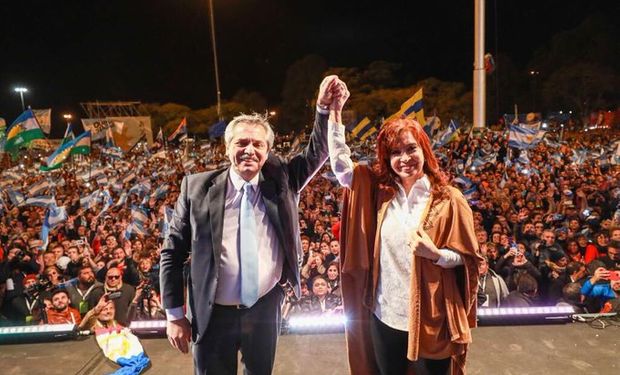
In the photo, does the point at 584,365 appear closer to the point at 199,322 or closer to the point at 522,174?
the point at 199,322

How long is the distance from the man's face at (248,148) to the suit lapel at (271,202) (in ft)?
0.36

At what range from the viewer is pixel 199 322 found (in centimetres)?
204

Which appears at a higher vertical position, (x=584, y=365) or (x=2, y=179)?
(x=2, y=179)

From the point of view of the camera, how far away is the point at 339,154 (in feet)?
7.04

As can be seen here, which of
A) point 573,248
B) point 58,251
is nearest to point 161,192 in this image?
point 58,251

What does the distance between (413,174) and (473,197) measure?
8.54m

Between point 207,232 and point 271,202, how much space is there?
1.10 ft

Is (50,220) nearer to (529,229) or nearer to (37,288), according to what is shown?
(37,288)

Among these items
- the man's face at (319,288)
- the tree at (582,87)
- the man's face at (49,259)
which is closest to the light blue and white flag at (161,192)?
the man's face at (49,259)

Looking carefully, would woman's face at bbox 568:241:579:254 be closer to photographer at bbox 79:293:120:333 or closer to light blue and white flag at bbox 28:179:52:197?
photographer at bbox 79:293:120:333

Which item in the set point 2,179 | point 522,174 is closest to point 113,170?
point 2,179

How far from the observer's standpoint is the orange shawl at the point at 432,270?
77.2 inches

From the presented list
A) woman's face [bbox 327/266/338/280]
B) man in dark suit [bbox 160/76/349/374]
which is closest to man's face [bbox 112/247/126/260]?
woman's face [bbox 327/266/338/280]

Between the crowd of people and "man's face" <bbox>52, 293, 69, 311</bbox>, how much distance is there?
0.01m
